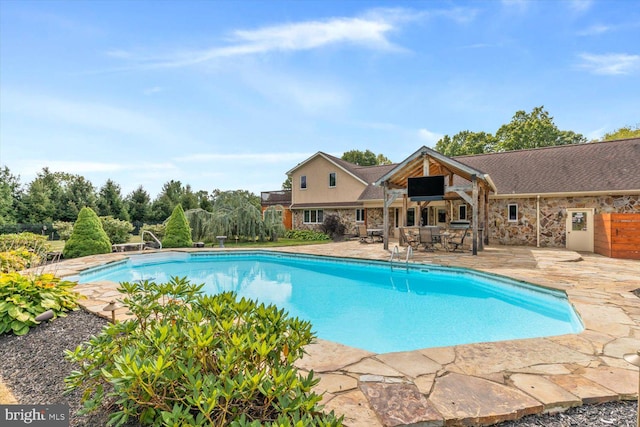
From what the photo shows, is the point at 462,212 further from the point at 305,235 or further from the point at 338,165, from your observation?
the point at 305,235

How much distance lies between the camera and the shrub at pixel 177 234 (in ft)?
52.8

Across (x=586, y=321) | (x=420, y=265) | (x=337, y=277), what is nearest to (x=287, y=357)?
(x=586, y=321)

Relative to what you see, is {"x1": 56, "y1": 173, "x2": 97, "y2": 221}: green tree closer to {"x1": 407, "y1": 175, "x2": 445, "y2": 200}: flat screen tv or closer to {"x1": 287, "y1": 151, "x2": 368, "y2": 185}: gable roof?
{"x1": 287, "y1": 151, "x2": 368, "y2": 185}: gable roof

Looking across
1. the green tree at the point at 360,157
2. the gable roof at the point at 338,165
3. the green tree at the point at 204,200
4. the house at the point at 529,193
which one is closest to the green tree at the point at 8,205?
the green tree at the point at 204,200

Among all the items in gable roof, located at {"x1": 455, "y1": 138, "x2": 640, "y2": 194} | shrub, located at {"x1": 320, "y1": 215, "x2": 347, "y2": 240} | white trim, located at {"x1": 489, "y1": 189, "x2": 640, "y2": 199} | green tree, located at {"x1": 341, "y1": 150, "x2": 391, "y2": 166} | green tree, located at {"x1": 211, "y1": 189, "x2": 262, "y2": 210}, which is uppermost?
A: green tree, located at {"x1": 341, "y1": 150, "x2": 391, "y2": 166}

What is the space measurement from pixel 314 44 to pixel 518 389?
41.9 ft

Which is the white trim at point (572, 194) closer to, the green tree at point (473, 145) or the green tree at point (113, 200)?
the green tree at point (473, 145)

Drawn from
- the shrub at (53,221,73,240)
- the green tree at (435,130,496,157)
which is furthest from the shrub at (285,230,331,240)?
the green tree at (435,130,496,157)

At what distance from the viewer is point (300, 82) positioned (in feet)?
45.7

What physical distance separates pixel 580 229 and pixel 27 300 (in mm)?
18507

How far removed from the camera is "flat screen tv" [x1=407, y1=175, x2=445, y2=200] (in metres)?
12.9

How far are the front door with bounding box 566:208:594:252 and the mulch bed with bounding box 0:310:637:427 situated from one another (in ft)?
47.2

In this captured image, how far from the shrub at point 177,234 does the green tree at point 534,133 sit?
1354 inches

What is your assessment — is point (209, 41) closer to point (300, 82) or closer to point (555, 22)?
point (300, 82)
